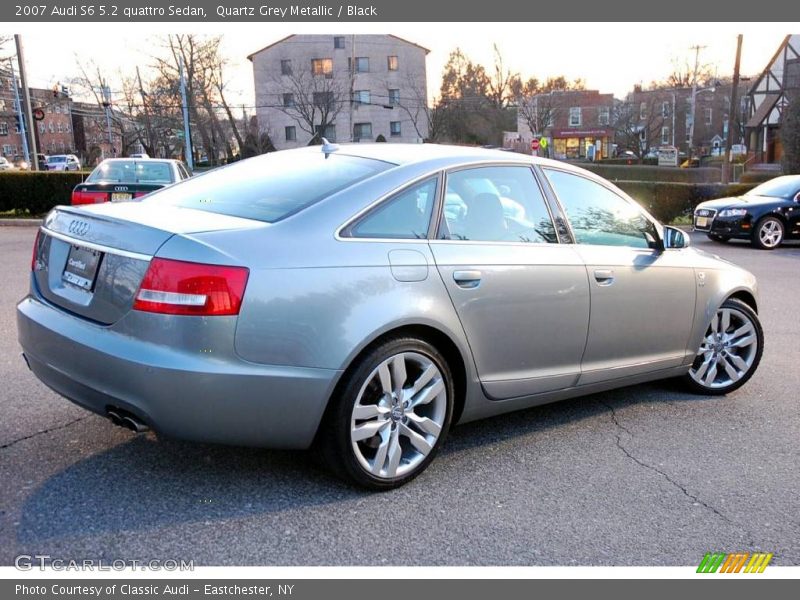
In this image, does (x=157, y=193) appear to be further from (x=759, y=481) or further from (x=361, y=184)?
(x=759, y=481)

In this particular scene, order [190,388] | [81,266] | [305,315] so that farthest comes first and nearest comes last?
[81,266] < [305,315] < [190,388]

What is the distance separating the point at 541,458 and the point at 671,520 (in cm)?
80

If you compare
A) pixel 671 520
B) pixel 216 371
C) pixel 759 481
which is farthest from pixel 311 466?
pixel 759 481

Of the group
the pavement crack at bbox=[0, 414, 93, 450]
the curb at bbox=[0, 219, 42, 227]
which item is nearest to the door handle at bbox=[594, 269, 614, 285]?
the pavement crack at bbox=[0, 414, 93, 450]

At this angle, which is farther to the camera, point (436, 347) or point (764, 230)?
point (764, 230)

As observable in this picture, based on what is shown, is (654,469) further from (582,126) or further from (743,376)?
(582,126)

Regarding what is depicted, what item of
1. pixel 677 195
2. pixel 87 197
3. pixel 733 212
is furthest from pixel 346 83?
pixel 87 197

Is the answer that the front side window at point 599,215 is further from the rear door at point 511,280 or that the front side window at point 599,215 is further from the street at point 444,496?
the street at point 444,496

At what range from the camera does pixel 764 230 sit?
1480cm

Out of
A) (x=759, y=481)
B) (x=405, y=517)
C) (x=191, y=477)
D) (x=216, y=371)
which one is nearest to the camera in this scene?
(x=216, y=371)

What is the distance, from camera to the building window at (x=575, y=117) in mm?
82438

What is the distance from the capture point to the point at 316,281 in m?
3.16

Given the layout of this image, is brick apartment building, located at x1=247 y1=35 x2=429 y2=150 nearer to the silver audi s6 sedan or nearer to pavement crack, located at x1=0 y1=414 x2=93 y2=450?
the silver audi s6 sedan

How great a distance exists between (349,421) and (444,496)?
606mm
